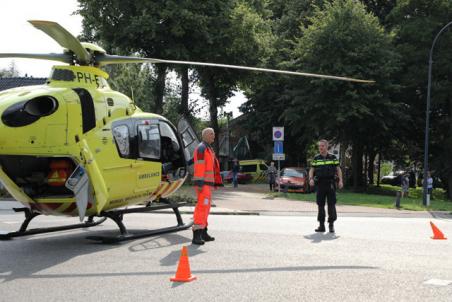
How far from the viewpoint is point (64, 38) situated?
28.8 feet

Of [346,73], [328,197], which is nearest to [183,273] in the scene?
[328,197]

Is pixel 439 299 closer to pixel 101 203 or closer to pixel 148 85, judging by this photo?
pixel 101 203

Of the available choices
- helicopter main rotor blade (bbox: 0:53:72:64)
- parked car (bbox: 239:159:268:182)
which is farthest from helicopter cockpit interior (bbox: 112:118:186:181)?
parked car (bbox: 239:159:268:182)

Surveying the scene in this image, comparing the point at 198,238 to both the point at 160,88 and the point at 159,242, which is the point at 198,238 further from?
the point at 160,88

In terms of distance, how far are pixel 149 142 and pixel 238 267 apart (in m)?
3.49

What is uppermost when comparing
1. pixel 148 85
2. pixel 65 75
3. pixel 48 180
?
pixel 148 85

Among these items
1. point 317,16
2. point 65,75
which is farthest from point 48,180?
point 317,16

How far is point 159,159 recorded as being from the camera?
1066cm

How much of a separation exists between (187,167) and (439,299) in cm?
640

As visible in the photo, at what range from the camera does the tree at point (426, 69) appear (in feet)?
107

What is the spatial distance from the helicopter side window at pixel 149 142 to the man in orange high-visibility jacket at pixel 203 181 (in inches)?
46.9

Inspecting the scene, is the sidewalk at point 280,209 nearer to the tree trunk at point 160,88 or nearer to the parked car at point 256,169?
the tree trunk at point 160,88

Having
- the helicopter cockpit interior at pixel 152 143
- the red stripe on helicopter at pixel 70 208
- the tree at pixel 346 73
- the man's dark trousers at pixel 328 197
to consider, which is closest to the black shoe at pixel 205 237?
the helicopter cockpit interior at pixel 152 143

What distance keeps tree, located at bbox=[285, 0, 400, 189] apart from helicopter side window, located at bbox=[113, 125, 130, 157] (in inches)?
826
